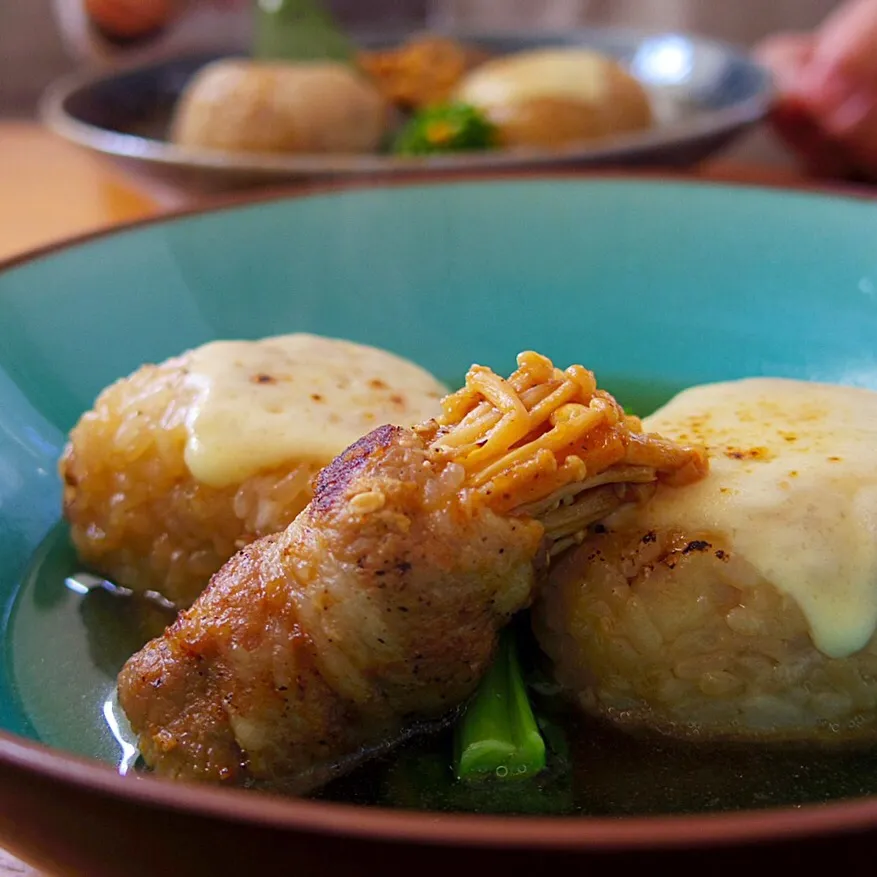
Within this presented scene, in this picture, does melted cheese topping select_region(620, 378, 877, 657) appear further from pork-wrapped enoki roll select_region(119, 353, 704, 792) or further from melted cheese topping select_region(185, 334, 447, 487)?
melted cheese topping select_region(185, 334, 447, 487)

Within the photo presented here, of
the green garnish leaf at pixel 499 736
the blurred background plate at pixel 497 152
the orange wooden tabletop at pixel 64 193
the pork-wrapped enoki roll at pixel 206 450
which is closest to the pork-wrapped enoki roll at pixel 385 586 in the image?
the green garnish leaf at pixel 499 736

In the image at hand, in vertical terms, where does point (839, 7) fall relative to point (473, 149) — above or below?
below

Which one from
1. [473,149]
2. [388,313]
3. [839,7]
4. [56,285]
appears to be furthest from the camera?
[839,7]

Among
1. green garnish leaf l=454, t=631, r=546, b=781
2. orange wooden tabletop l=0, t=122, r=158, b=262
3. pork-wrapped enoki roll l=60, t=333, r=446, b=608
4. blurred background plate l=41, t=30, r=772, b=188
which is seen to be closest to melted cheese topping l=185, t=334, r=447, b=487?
Answer: pork-wrapped enoki roll l=60, t=333, r=446, b=608

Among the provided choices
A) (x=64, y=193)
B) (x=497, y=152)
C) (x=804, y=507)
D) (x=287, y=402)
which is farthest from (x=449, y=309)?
(x=64, y=193)

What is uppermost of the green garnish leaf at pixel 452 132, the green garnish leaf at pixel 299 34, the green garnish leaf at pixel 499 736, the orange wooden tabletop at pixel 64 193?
the green garnish leaf at pixel 299 34

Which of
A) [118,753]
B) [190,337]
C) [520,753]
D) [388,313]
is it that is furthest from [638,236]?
[118,753]

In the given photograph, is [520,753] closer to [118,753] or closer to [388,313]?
[118,753]

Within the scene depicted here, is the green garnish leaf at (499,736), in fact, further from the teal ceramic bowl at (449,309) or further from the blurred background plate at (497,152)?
the blurred background plate at (497,152)
